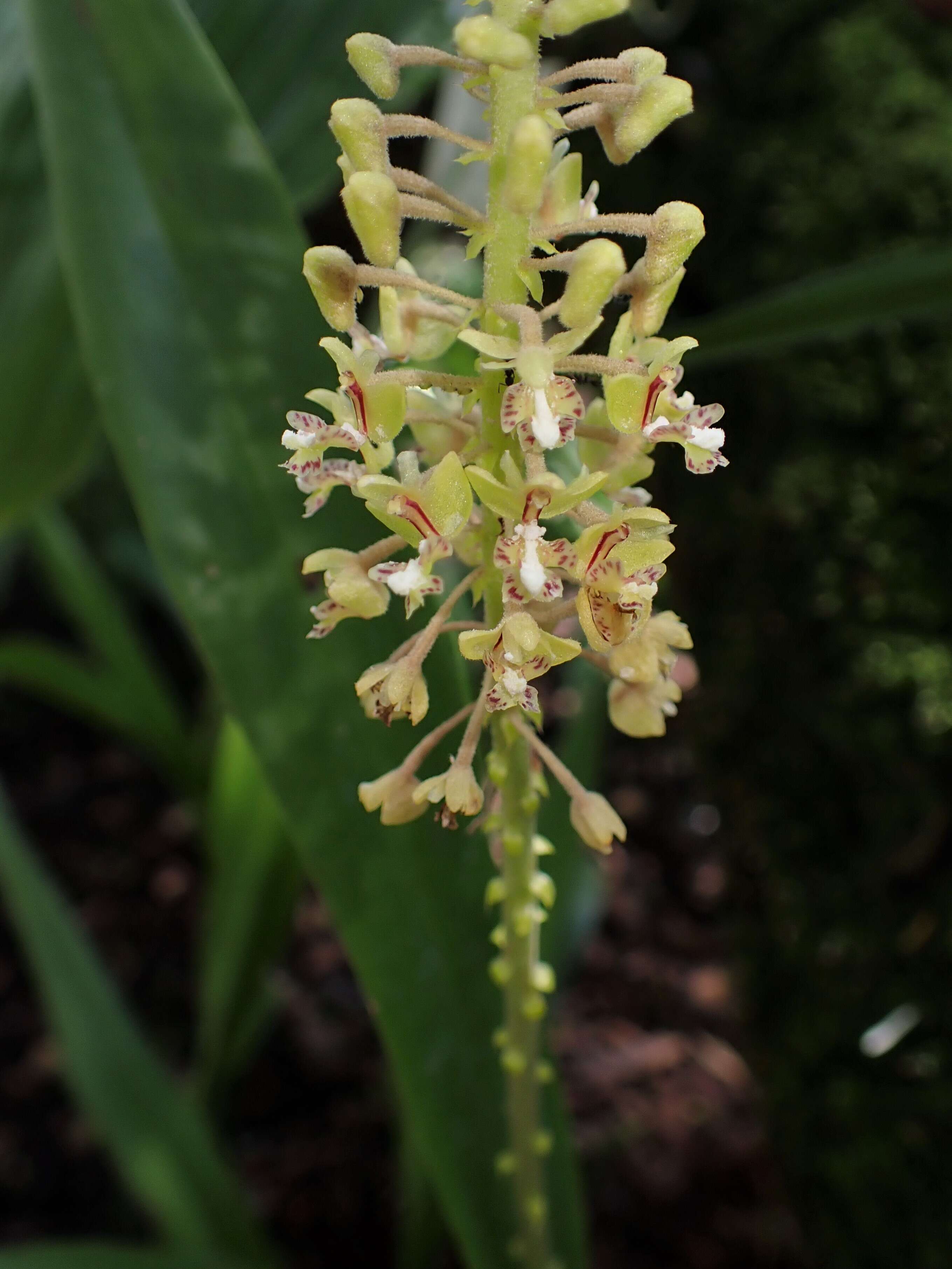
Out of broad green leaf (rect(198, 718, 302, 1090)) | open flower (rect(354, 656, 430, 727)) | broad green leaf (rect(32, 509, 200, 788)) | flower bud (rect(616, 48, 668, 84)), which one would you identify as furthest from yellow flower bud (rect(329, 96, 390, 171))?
broad green leaf (rect(32, 509, 200, 788))

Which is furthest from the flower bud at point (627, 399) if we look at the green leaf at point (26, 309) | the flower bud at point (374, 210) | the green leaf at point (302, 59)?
the green leaf at point (26, 309)

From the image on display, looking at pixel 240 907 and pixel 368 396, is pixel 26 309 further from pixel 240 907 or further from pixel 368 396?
pixel 240 907

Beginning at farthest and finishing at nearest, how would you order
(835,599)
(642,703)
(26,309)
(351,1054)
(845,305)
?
(351,1054)
(835,599)
(26,309)
(845,305)
(642,703)

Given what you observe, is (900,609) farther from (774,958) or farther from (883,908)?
(774,958)

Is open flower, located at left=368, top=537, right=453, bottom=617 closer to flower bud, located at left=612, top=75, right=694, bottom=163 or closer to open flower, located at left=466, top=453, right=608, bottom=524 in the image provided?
open flower, located at left=466, top=453, right=608, bottom=524

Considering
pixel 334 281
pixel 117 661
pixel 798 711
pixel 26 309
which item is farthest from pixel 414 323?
pixel 117 661

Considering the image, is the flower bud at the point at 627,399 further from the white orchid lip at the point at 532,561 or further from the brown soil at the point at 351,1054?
the brown soil at the point at 351,1054

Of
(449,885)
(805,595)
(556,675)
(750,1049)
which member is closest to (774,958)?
(750,1049)
